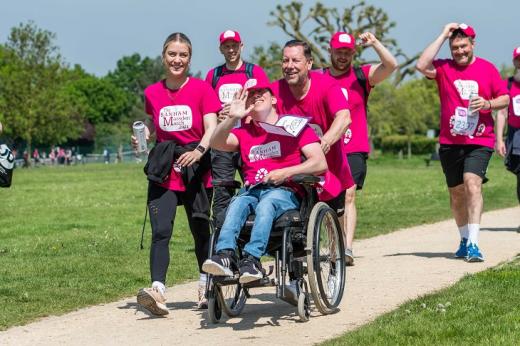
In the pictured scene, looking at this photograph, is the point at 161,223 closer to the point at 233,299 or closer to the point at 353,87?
the point at 233,299

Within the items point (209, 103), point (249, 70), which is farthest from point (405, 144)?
point (209, 103)

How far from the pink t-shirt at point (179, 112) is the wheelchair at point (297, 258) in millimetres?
593

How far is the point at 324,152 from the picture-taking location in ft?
25.4

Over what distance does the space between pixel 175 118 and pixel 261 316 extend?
5.38 feet

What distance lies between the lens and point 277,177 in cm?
736

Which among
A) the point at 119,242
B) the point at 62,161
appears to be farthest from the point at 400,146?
the point at 119,242

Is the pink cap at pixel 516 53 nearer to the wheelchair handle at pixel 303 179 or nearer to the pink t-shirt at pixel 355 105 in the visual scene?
the pink t-shirt at pixel 355 105

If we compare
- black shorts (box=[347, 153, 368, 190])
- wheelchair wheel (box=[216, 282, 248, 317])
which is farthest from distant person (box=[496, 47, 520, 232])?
wheelchair wheel (box=[216, 282, 248, 317])

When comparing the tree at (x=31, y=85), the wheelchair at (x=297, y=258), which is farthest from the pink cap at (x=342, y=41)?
the tree at (x=31, y=85)

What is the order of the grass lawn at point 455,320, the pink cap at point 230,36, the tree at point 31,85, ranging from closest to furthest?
the grass lawn at point 455,320 → the pink cap at point 230,36 → the tree at point 31,85

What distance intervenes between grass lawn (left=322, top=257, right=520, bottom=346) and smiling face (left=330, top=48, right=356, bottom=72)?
286cm

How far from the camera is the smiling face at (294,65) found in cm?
788

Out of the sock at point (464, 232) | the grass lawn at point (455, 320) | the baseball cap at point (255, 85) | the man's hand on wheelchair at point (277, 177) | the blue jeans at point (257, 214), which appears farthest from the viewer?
the sock at point (464, 232)

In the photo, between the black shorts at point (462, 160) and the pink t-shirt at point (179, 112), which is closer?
the pink t-shirt at point (179, 112)
